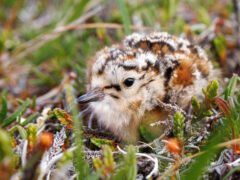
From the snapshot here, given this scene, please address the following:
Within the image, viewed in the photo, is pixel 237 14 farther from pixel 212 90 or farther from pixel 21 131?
pixel 21 131

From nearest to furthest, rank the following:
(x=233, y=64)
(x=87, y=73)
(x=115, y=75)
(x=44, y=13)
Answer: (x=115, y=75), (x=87, y=73), (x=233, y=64), (x=44, y=13)

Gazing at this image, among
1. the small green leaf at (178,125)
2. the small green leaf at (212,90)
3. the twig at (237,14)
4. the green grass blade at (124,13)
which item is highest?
the green grass blade at (124,13)

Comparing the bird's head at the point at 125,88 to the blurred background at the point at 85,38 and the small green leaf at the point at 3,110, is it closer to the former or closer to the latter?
the small green leaf at the point at 3,110

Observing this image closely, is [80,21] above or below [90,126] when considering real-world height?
above

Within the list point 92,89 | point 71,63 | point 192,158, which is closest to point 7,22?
point 71,63

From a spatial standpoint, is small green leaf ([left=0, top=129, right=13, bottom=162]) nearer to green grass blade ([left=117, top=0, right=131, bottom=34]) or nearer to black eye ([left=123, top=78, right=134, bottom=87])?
black eye ([left=123, top=78, right=134, bottom=87])

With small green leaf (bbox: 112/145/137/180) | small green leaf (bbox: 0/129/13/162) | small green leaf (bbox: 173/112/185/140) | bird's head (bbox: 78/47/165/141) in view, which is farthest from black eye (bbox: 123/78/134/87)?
small green leaf (bbox: 0/129/13/162)

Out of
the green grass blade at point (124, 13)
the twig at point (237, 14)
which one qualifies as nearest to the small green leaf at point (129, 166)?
the green grass blade at point (124, 13)

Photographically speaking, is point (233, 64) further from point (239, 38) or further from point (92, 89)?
point (92, 89)
